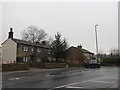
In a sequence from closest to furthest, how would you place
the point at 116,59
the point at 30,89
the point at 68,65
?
the point at 30,89
the point at 68,65
the point at 116,59

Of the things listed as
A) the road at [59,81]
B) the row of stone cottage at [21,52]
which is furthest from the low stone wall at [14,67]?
the row of stone cottage at [21,52]

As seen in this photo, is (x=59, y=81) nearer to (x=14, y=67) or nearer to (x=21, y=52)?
(x=14, y=67)

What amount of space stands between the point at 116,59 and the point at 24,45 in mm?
25621

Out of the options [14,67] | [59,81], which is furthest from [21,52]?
[59,81]

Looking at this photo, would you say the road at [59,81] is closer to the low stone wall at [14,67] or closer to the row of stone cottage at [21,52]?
the low stone wall at [14,67]

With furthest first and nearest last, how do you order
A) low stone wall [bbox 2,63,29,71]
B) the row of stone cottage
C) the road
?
the row of stone cottage, low stone wall [bbox 2,63,29,71], the road

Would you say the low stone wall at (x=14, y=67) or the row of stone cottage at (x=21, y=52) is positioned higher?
the row of stone cottage at (x=21, y=52)

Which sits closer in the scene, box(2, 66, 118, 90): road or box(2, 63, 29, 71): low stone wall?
box(2, 66, 118, 90): road

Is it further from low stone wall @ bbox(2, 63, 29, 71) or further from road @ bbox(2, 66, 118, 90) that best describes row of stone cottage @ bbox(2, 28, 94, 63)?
road @ bbox(2, 66, 118, 90)

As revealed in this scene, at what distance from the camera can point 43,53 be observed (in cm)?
6450

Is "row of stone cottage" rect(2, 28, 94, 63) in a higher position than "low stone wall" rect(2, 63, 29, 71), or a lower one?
higher

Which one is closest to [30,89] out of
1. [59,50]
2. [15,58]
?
[15,58]

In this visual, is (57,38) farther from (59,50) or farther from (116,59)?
(116,59)

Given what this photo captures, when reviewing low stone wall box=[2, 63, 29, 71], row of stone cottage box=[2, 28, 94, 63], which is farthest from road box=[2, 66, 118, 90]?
row of stone cottage box=[2, 28, 94, 63]
